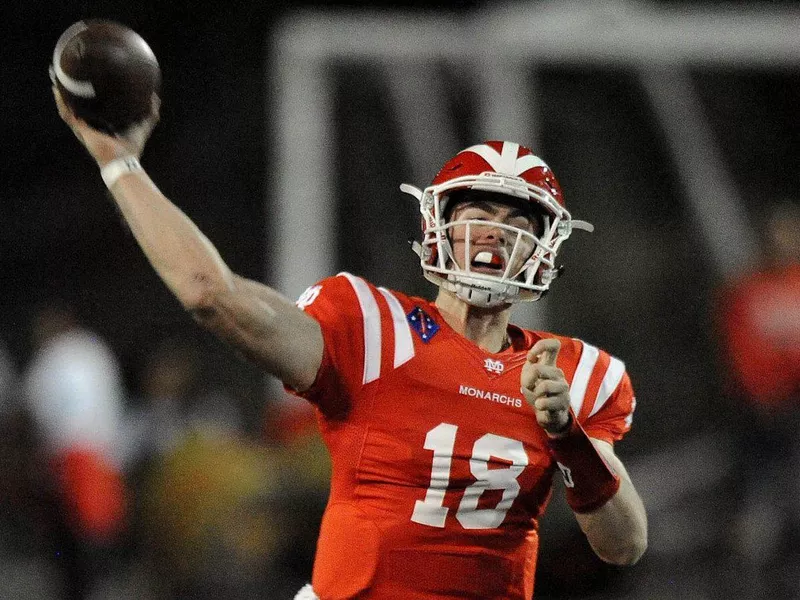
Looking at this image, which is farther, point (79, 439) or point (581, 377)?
point (79, 439)

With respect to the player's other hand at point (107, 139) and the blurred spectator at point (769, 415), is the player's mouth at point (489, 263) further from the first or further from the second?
the blurred spectator at point (769, 415)

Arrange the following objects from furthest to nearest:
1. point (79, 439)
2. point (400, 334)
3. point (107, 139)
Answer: point (79, 439) → point (400, 334) → point (107, 139)

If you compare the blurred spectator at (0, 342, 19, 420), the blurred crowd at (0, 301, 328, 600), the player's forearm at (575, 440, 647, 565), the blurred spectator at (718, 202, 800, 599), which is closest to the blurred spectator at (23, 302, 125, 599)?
the blurred crowd at (0, 301, 328, 600)

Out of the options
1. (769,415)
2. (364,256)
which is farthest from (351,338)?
(364,256)

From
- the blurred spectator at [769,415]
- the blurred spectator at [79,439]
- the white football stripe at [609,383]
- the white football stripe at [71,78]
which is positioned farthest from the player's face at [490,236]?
the blurred spectator at [79,439]

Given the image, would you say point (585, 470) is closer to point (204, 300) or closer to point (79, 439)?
point (204, 300)

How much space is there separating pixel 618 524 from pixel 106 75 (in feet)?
4.83

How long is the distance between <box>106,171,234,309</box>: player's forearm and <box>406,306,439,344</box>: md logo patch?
68cm

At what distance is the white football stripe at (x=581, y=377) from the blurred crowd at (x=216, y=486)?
10.9 feet

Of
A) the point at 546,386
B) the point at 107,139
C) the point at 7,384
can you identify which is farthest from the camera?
the point at 7,384

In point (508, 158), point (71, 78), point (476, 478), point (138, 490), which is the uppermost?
point (508, 158)

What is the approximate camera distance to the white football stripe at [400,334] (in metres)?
2.74

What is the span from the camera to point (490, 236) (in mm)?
2877

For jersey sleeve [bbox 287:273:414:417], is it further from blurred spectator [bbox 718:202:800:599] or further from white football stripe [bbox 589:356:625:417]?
blurred spectator [bbox 718:202:800:599]
